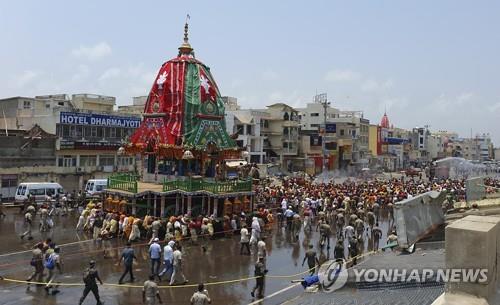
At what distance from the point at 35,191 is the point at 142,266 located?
1734 cm

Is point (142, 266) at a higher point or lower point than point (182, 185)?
lower

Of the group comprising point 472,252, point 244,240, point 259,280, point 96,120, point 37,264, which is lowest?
point 259,280

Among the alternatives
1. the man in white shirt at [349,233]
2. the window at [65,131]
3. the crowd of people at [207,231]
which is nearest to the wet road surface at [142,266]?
the crowd of people at [207,231]

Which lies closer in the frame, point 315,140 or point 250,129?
point 250,129

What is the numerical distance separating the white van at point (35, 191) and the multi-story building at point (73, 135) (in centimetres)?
293

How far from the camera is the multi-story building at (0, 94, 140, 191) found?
3894 centimetres

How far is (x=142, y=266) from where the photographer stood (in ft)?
58.2

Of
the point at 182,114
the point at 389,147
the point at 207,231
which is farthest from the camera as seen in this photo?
the point at 389,147

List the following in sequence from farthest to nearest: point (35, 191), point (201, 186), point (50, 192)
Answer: point (50, 192), point (35, 191), point (201, 186)

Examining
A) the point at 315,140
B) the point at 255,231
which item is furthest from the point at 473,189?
the point at 315,140

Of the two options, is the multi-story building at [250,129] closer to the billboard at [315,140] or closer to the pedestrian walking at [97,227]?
the billboard at [315,140]

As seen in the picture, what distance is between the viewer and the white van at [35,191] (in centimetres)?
3195

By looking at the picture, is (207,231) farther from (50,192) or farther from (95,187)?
(95,187)

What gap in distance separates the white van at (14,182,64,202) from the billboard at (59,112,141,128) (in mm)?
7711
